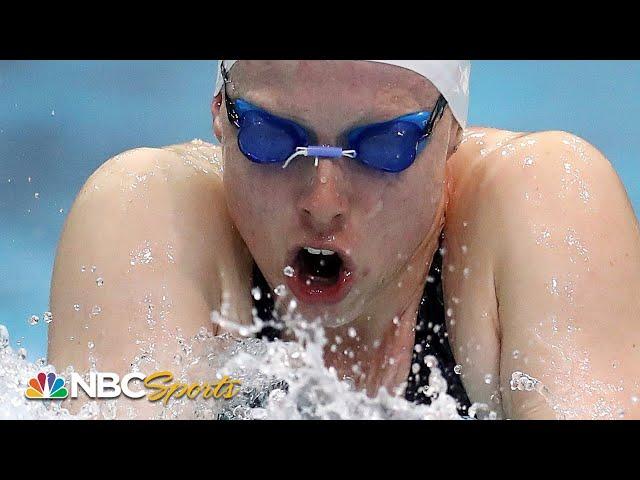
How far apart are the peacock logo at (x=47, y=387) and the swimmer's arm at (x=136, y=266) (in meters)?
0.03

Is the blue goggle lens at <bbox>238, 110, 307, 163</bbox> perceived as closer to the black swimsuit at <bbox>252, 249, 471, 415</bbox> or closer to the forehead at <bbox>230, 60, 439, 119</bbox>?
the forehead at <bbox>230, 60, 439, 119</bbox>

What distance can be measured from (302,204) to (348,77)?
0.24 metres

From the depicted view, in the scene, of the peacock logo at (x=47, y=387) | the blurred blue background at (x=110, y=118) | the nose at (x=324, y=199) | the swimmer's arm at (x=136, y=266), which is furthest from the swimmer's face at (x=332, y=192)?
the blurred blue background at (x=110, y=118)

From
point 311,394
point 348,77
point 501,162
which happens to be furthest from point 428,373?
point 348,77

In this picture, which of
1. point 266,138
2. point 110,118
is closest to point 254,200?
point 266,138

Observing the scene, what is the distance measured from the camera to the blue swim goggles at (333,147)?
5.47 ft

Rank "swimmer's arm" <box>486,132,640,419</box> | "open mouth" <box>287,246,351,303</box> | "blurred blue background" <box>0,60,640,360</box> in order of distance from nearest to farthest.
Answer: "swimmer's arm" <box>486,132,640,419</box> < "open mouth" <box>287,246,351,303</box> < "blurred blue background" <box>0,60,640,360</box>

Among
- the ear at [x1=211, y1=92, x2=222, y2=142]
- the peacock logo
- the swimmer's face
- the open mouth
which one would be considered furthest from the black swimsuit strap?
the peacock logo

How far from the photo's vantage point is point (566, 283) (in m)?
1.70

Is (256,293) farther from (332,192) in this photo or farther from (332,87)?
A: (332,87)

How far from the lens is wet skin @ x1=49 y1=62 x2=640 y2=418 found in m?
1.66

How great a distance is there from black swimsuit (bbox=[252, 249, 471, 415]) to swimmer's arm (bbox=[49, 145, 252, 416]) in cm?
13

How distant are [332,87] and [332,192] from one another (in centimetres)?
19
